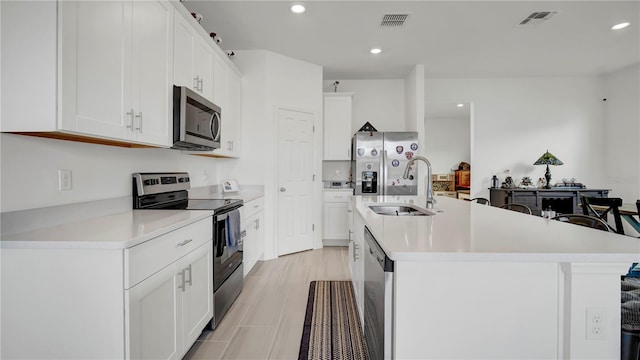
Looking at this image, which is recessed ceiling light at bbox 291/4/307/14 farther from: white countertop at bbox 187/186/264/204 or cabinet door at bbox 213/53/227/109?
white countertop at bbox 187/186/264/204

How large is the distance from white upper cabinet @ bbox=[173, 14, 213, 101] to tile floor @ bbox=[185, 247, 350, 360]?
6.05 ft

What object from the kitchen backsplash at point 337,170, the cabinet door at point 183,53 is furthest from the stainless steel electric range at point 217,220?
the kitchen backsplash at point 337,170

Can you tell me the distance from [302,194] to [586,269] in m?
3.51

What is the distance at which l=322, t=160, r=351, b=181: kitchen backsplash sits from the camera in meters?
5.21

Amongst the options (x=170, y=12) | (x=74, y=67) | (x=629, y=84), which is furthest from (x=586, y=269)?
(x=629, y=84)

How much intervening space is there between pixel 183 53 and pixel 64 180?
4.11 feet

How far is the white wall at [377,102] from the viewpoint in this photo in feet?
17.3

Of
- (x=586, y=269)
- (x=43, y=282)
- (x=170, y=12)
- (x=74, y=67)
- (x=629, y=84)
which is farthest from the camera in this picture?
(x=629, y=84)

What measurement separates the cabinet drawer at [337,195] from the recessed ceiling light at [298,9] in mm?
2498

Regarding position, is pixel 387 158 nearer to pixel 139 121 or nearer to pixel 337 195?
pixel 337 195

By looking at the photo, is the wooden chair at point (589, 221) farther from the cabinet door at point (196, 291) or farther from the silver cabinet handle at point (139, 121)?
the silver cabinet handle at point (139, 121)

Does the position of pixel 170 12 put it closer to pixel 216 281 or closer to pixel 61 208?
pixel 61 208

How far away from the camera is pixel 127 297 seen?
1.18 m

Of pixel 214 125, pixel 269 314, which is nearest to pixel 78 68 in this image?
pixel 214 125
